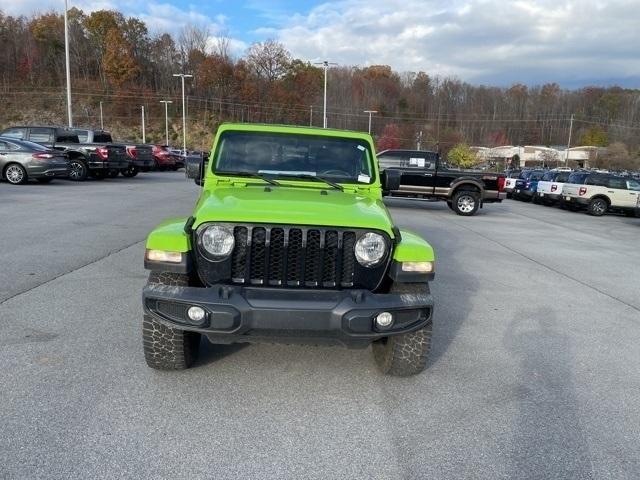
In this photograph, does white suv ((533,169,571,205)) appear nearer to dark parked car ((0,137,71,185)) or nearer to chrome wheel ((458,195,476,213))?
chrome wheel ((458,195,476,213))

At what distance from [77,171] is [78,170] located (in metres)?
0.05

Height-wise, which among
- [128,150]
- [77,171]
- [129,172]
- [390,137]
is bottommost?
[129,172]

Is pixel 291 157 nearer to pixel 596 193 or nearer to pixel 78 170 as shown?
pixel 78 170

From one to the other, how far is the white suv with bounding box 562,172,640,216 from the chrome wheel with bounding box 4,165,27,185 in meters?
21.5

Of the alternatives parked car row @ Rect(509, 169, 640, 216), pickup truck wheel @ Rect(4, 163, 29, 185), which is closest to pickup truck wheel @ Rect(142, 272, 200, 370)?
pickup truck wheel @ Rect(4, 163, 29, 185)

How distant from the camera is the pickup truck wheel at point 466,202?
703 inches

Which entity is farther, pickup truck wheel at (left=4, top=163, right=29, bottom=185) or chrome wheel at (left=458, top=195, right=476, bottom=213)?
chrome wheel at (left=458, top=195, right=476, bottom=213)

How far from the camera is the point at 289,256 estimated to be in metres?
3.62

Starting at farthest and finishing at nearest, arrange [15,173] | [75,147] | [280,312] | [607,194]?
[607,194] < [75,147] < [15,173] < [280,312]

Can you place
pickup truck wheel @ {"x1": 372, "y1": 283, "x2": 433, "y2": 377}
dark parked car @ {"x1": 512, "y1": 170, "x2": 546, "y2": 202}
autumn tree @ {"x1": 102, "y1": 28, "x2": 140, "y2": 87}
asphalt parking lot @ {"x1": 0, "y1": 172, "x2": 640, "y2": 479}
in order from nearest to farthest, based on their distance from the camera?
1. asphalt parking lot @ {"x1": 0, "y1": 172, "x2": 640, "y2": 479}
2. pickup truck wheel @ {"x1": 372, "y1": 283, "x2": 433, "y2": 377}
3. dark parked car @ {"x1": 512, "y1": 170, "x2": 546, "y2": 202}
4. autumn tree @ {"x1": 102, "y1": 28, "x2": 140, "y2": 87}

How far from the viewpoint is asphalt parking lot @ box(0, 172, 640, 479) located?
2.96 metres

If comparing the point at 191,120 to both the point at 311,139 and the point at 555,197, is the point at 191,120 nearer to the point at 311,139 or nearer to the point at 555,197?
the point at 555,197

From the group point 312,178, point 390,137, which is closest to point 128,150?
point 312,178

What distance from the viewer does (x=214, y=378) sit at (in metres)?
3.95
